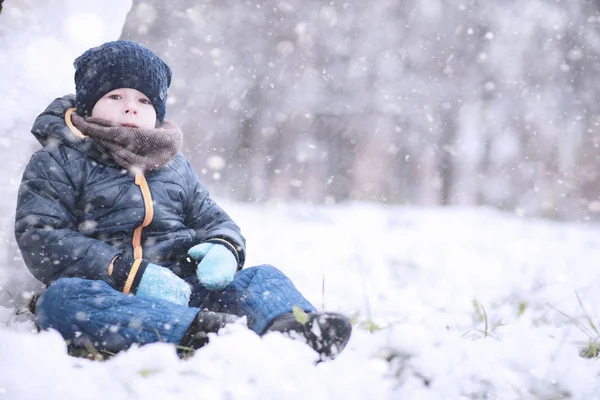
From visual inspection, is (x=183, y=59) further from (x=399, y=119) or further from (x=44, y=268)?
(x=44, y=268)

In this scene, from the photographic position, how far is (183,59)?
5078 mm

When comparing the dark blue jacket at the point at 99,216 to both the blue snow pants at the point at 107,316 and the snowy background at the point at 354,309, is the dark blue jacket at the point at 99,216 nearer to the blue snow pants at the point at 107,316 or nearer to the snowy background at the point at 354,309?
the blue snow pants at the point at 107,316

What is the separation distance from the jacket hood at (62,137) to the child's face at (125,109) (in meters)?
0.14

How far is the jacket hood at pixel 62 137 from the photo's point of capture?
187cm

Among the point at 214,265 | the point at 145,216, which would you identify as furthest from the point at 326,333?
the point at 145,216

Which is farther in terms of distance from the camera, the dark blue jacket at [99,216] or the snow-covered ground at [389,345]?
the dark blue jacket at [99,216]

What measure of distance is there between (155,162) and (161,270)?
482 mm

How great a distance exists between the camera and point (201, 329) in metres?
1.48

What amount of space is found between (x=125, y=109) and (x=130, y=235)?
53 centimetres

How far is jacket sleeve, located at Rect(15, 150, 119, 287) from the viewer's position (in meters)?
1.68

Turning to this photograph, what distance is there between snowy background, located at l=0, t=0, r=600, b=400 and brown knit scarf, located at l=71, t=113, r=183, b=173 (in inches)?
21.8

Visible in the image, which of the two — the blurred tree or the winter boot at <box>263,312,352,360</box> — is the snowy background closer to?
the winter boot at <box>263,312,352,360</box>

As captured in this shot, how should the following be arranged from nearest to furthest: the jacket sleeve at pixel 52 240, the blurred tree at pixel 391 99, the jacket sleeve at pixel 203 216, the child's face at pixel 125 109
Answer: the jacket sleeve at pixel 52 240 < the child's face at pixel 125 109 < the jacket sleeve at pixel 203 216 < the blurred tree at pixel 391 99

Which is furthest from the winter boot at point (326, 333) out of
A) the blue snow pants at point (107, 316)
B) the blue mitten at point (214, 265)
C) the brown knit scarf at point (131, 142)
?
the brown knit scarf at point (131, 142)
